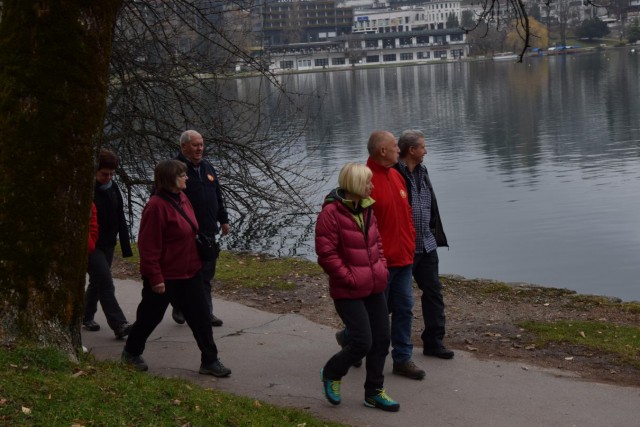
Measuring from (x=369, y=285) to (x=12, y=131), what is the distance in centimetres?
250

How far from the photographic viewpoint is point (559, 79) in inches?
3142

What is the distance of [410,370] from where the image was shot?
7.25 metres

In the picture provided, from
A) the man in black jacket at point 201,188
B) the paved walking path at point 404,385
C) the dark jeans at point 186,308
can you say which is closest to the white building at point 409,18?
the man in black jacket at point 201,188

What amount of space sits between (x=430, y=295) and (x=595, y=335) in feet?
6.42

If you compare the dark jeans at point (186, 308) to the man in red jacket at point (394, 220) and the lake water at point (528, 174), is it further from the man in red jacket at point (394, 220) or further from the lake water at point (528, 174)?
the lake water at point (528, 174)

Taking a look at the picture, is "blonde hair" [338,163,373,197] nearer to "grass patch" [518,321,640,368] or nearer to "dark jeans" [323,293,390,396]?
"dark jeans" [323,293,390,396]

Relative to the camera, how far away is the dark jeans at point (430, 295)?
759 cm

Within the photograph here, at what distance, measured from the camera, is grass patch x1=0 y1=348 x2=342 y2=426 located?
5.39m

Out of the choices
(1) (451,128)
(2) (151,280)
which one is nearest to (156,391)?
(2) (151,280)

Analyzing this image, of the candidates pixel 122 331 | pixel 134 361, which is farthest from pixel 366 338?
pixel 122 331

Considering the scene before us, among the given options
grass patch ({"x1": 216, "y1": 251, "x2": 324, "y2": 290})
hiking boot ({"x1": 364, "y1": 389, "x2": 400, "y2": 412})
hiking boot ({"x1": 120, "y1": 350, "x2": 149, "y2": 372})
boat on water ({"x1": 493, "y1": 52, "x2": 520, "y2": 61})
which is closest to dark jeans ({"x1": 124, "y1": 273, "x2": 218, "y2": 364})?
hiking boot ({"x1": 120, "y1": 350, "x2": 149, "y2": 372})

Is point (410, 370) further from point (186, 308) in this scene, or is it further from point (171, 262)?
point (171, 262)

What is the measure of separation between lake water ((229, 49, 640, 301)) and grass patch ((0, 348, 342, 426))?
33.7ft

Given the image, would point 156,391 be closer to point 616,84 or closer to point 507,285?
point 507,285
